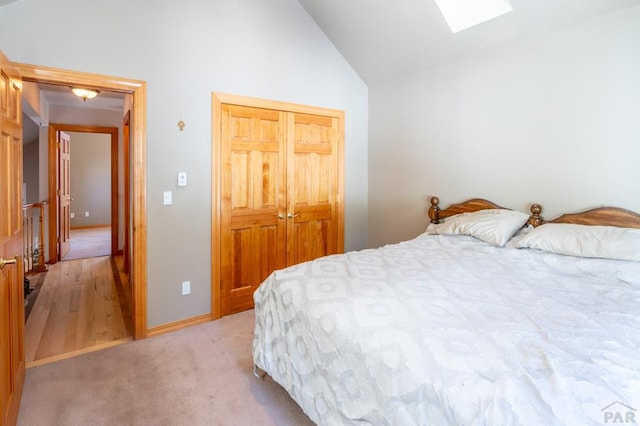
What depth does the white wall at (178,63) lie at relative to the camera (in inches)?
98.0

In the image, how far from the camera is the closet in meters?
3.26

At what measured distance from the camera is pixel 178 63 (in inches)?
116

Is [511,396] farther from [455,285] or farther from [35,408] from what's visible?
[35,408]

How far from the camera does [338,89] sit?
402cm

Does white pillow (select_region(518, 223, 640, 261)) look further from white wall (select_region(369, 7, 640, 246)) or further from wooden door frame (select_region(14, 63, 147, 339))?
wooden door frame (select_region(14, 63, 147, 339))

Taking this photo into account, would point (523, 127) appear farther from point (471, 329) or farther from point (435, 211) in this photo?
point (471, 329)

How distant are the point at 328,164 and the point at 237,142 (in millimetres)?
1120

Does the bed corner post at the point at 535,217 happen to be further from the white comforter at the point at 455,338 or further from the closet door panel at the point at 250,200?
the closet door panel at the point at 250,200

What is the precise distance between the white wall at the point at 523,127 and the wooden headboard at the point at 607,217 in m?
0.07

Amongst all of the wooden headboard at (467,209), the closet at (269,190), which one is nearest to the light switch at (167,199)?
the closet at (269,190)

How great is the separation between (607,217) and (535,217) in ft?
1.47

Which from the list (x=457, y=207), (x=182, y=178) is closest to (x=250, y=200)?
(x=182, y=178)

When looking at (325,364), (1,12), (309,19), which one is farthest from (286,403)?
(309,19)

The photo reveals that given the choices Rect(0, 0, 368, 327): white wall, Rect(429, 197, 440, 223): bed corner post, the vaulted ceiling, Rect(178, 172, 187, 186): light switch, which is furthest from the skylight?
Rect(178, 172, 187, 186): light switch
